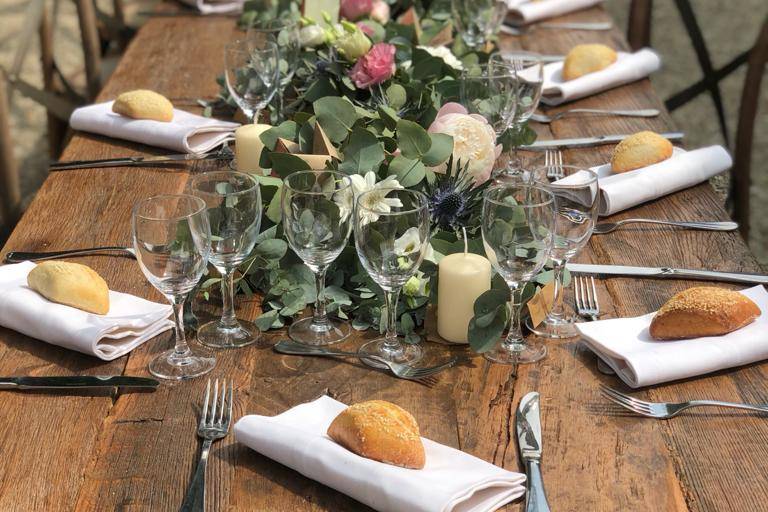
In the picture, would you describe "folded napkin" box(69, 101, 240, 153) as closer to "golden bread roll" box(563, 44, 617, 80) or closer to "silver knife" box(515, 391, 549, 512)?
"golden bread roll" box(563, 44, 617, 80)

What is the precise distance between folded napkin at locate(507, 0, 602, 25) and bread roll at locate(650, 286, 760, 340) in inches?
63.9

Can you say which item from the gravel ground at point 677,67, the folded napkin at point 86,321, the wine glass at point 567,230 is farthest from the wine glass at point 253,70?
the gravel ground at point 677,67

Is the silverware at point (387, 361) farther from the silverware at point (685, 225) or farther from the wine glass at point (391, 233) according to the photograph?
the silverware at point (685, 225)

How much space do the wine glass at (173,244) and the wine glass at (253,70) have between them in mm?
701

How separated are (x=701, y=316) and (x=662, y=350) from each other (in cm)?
7

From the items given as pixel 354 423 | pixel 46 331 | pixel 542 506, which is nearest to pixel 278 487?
pixel 354 423

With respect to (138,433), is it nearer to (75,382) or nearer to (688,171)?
(75,382)

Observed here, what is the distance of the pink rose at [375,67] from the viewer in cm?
175

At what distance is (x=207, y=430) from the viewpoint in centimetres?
111

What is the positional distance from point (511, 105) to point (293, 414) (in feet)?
2.72

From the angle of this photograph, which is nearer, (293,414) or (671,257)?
(293,414)

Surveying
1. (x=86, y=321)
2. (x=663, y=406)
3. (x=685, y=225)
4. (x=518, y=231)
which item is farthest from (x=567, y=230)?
(x=86, y=321)

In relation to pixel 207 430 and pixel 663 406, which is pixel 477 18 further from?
pixel 207 430

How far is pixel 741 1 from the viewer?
20.3 ft
